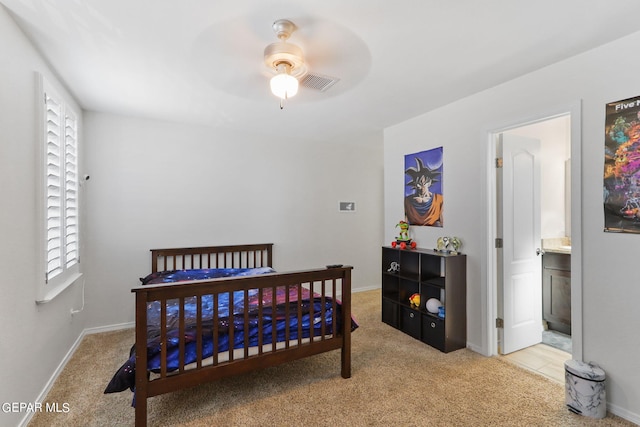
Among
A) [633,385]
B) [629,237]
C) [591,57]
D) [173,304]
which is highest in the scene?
[591,57]

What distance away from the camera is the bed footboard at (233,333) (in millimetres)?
1794

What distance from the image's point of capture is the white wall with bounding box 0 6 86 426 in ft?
5.57

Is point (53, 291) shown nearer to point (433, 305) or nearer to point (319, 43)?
point (319, 43)

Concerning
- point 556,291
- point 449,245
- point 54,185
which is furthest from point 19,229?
point 556,291

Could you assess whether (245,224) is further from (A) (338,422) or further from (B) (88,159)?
(A) (338,422)

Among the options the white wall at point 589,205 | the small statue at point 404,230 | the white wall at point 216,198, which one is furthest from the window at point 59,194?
the white wall at point 589,205

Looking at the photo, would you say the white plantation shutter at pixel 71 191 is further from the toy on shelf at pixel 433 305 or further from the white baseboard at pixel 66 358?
the toy on shelf at pixel 433 305

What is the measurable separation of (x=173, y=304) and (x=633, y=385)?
330 centimetres

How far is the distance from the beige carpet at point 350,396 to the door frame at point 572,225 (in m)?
0.39

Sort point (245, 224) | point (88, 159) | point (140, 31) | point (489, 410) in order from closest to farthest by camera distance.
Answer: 1. point (140, 31)
2. point (489, 410)
3. point (88, 159)
4. point (245, 224)

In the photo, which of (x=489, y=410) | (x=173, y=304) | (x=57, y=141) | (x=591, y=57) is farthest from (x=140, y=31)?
(x=489, y=410)

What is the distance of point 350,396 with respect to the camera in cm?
218

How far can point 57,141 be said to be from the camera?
2.48 m

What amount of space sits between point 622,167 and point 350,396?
2385 mm
